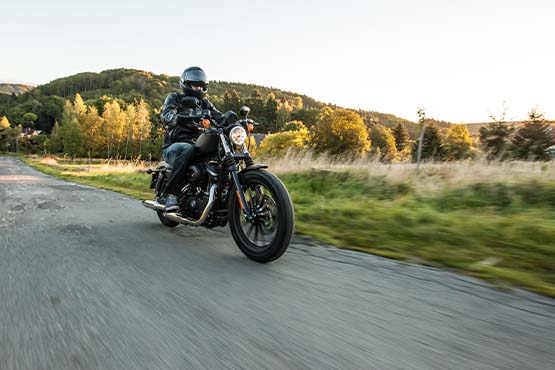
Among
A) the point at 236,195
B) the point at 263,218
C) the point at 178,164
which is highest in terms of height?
the point at 178,164

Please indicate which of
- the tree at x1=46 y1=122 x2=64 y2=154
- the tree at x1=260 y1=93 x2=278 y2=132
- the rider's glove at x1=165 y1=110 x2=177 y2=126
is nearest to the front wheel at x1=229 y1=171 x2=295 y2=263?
the rider's glove at x1=165 y1=110 x2=177 y2=126

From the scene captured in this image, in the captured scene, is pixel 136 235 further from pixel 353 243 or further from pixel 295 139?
pixel 295 139

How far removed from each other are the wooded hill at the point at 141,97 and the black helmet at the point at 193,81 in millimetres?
82264

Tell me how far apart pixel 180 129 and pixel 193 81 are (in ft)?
2.24

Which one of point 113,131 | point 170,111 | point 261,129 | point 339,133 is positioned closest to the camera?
point 170,111

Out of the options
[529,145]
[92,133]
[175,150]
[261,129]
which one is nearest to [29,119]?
[92,133]

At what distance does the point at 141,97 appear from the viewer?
118500 millimetres

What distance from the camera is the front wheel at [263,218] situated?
3.12 metres

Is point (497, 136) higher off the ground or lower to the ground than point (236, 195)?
higher

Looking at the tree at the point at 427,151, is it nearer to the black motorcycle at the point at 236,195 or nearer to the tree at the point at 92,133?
the black motorcycle at the point at 236,195

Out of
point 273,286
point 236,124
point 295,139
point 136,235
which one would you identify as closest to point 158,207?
point 136,235

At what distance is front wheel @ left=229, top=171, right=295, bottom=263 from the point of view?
123 inches

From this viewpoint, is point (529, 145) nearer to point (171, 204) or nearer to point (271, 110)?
point (171, 204)

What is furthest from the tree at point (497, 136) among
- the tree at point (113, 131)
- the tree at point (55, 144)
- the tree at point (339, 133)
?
the tree at point (55, 144)
